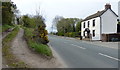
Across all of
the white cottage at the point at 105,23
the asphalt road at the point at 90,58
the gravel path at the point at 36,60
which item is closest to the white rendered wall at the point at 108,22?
the white cottage at the point at 105,23

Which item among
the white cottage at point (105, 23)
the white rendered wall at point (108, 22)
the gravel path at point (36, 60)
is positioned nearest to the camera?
the gravel path at point (36, 60)

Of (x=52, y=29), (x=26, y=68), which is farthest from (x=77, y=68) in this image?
(x=52, y=29)

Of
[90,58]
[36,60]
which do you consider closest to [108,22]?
[90,58]

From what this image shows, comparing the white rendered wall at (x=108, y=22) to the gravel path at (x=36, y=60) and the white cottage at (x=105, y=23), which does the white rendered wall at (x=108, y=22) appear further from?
the gravel path at (x=36, y=60)

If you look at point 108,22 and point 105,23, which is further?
point 108,22

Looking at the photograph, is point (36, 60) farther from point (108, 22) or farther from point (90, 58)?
point (108, 22)

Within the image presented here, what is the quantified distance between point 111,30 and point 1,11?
103 ft

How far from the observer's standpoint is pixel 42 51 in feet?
43.8

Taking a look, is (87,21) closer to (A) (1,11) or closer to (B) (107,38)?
(B) (107,38)

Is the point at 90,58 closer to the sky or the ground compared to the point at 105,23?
closer to the ground

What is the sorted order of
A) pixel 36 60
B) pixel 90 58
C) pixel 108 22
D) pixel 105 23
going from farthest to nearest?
pixel 108 22 < pixel 105 23 < pixel 90 58 < pixel 36 60

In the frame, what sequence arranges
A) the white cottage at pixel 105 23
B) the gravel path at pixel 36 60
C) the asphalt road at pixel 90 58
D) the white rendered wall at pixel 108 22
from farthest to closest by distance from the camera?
the white rendered wall at pixel 108 22 → the white cottage at pixel 105 23 → the asphalt road at pixel 90 58 → the gravel path at pixel 36 60

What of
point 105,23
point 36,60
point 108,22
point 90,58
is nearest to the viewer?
point 36,60

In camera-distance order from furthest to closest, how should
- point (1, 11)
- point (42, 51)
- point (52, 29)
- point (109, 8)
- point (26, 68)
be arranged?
A: point (52, 29)
point (109, 8)
point (1, 11)
point (42, 51)
point (26, 68)
